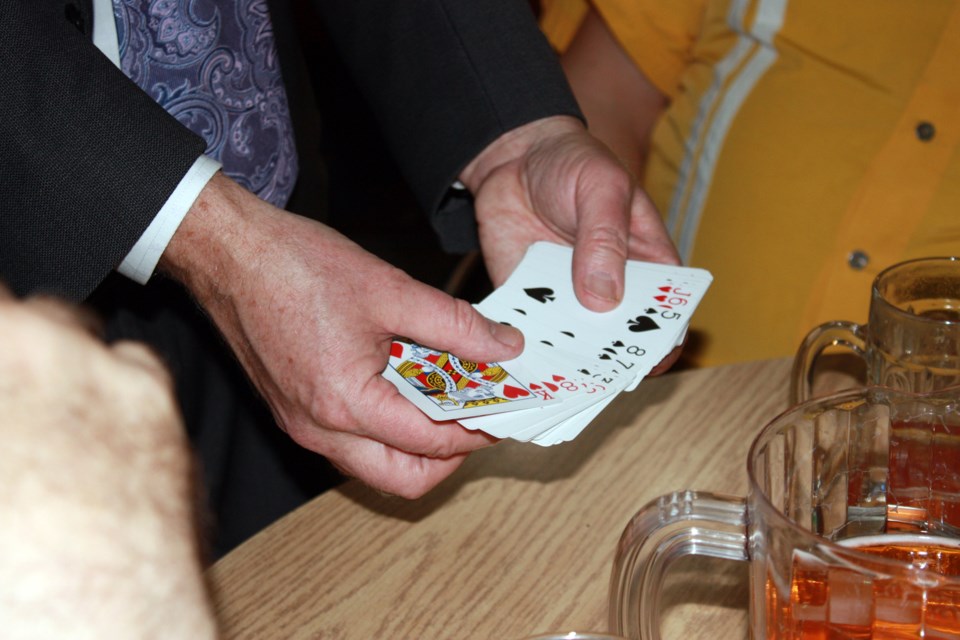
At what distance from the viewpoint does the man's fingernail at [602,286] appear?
1136 mm

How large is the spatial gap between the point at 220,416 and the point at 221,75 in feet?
1.61

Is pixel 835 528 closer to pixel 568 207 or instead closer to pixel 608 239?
pixel 608 239

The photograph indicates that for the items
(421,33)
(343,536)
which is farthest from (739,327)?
(343,536)

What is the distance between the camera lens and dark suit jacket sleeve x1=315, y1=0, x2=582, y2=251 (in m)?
1.32

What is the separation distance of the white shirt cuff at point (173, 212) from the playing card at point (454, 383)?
248 mm

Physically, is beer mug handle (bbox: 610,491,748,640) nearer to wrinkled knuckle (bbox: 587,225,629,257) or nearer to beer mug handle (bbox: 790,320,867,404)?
beer mug handle (bbox: 790,320,867,404)

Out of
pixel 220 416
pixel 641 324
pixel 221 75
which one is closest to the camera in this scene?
pixel 641 324

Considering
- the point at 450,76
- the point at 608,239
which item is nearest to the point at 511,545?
the point at 608,239

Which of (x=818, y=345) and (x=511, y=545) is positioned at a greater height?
(x=818, y=345)

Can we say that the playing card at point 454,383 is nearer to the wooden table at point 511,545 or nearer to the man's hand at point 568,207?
the wooden table at point 511,545

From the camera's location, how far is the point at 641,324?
1125 millimetres

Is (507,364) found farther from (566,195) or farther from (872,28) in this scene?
(872,28)

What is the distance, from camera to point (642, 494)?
938 millimetres

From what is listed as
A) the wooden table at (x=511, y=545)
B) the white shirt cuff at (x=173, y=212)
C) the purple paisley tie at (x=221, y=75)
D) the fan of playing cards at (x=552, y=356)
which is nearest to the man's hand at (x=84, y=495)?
the wooden table at (x=511, y=545)
